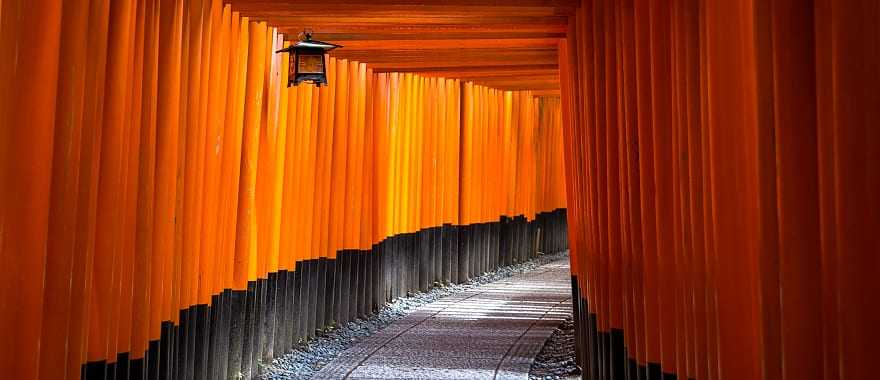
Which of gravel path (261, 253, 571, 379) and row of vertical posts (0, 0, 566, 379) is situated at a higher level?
row of vertical posts (0, 0, 566, 379)

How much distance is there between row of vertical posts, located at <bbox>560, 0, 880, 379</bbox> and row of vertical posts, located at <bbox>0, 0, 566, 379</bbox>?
2.65m

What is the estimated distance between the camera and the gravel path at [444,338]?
9156mm

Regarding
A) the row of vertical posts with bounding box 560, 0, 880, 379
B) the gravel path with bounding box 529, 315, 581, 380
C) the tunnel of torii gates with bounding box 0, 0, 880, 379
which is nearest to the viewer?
the row of vertical posts with bounding box 560, 0, 880, 379

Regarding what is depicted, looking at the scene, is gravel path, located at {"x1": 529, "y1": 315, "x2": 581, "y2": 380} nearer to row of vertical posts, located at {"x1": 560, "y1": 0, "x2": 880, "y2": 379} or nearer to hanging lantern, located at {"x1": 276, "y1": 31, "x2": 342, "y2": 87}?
row of vertical posts, located at {"x1": 560, "y1": 0, "x2": 880, "y2": 379}

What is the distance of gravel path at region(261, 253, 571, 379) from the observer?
9156 millimetres

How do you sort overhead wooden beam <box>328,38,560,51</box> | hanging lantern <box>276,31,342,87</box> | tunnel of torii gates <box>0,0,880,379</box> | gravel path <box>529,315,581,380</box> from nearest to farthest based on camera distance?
tunnel of torii gates <box>0,0,880,379</box> → hanging lantern <box>276,31,342,87</box> → gravel path <box>529,315,581,380</box> → overhead wooden beam <box>328,38,560,51</box>

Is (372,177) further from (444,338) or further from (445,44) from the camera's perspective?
(445,44)

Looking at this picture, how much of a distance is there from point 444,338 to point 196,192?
15.1 feet

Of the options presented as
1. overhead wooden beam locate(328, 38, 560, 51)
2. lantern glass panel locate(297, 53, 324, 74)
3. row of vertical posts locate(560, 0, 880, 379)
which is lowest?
row of vertical posts locate(560, 0, 880, 379)

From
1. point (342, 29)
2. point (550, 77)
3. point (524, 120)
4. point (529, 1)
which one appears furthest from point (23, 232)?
point (524, 120)

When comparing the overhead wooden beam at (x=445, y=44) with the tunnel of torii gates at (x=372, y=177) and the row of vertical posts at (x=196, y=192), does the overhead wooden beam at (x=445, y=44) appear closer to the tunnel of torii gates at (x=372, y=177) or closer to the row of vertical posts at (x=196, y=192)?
the tunnel of torii gates at (x=372, y=177)

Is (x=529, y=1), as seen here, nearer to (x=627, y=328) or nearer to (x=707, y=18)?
(x=627, y=328)

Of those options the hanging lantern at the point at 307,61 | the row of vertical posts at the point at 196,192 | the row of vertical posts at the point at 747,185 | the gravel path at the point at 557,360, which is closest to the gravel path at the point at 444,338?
the gravel path at the point at 557,360

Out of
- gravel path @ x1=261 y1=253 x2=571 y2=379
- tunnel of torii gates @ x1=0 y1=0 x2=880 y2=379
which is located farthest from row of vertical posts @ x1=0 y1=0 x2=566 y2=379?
gravel path @ x1=261 y1=253 x2=571 y2=379
